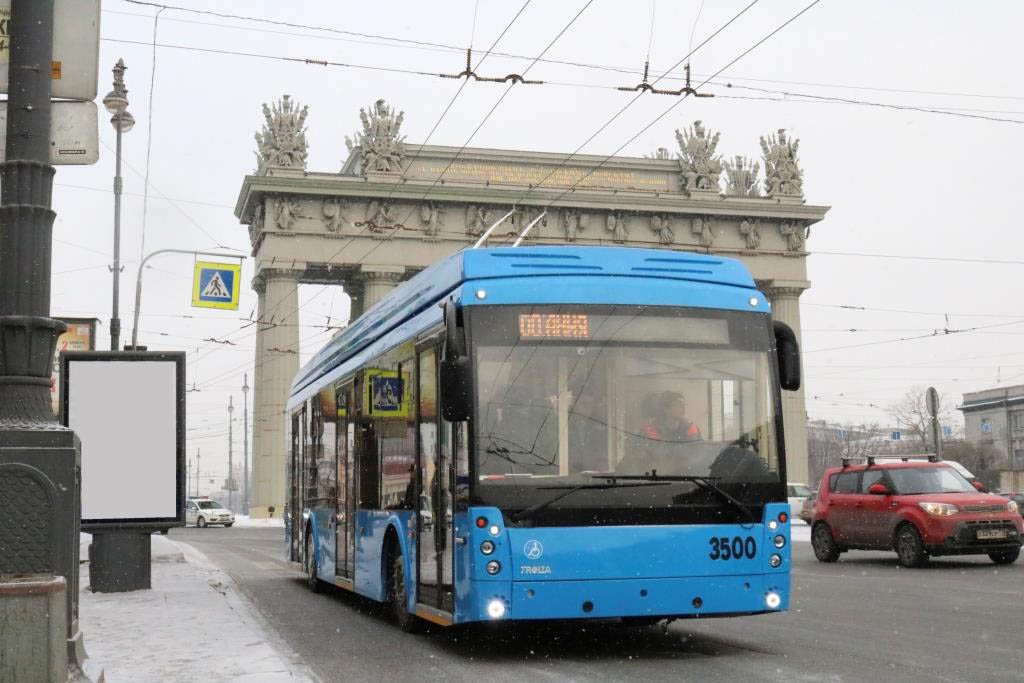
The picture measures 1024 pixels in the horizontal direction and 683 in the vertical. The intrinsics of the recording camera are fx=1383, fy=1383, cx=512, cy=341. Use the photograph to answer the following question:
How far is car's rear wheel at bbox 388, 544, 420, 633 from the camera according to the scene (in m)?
11.7

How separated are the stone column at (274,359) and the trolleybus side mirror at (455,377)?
144ft

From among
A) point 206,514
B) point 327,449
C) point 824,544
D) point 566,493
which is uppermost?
point 327,449

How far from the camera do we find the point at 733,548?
977cm

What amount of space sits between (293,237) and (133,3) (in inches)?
1441

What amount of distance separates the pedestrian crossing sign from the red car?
15607 millimetres

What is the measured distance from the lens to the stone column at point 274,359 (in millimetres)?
53906

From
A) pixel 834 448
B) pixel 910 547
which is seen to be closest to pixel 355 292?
pixel 910 547

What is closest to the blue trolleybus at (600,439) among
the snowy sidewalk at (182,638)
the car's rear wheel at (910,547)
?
the snowy sidewalk at (182,638)

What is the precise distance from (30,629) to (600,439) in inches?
177

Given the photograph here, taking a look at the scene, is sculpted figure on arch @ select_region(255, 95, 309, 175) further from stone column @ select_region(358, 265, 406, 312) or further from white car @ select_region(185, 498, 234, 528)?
white car @ select_region(185, 498, 234, 528)

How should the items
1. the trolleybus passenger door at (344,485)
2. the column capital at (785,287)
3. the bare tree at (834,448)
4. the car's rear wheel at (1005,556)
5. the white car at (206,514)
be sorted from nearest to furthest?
the trolleybus passenger door at (344,485) → the car's rear wheel at (1005,556) → the column capital at (785,287) → the white car at (206,514) → the bare tree at (834,448)

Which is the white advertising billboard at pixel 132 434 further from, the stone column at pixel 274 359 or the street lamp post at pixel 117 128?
the stone column at pixel 274 359

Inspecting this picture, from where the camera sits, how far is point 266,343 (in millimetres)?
54500

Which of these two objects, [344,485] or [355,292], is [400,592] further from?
[355,292]
